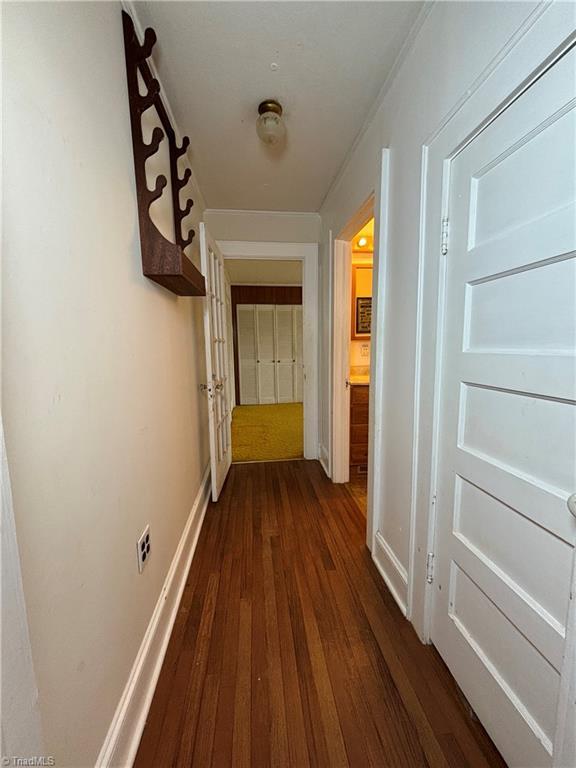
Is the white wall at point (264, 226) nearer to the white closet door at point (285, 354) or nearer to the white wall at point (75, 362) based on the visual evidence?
the white wall at point (75, 362)

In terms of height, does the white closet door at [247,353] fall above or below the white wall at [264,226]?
below

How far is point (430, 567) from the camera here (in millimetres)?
1215

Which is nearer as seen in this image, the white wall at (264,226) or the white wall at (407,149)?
the white wall at (407,149)

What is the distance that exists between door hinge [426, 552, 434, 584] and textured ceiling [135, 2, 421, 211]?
Result: 2054 mm

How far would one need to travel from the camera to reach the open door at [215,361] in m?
2.08

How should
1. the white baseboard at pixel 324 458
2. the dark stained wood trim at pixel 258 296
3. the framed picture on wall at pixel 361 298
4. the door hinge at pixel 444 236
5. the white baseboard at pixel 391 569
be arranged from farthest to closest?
the dark stained wood trim at pixel 258 296 → the framed picture on wall at pixel 361 298 → the white baseboard at pixel 324 458 → the white baseboard at pixel 391 569 → the door hinge at pixel 444 236

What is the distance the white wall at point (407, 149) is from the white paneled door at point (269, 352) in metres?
3.97

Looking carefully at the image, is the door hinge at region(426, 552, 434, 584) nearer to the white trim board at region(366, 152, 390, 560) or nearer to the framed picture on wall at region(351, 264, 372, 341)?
the white trim board at region(366, 152, 390, 560)

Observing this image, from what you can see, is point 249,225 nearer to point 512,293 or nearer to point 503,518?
point 512,293

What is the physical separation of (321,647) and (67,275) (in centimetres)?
158

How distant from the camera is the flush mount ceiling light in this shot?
1.52 meters

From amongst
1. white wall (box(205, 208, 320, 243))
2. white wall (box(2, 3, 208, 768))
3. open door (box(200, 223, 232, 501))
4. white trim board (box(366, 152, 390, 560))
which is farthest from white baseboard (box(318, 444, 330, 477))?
white wall (box(205, 208, 320, 243))

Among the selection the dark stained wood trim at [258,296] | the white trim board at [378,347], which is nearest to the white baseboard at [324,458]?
the white trim board at [378,347]

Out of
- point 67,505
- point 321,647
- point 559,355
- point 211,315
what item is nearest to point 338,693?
point 321,647
